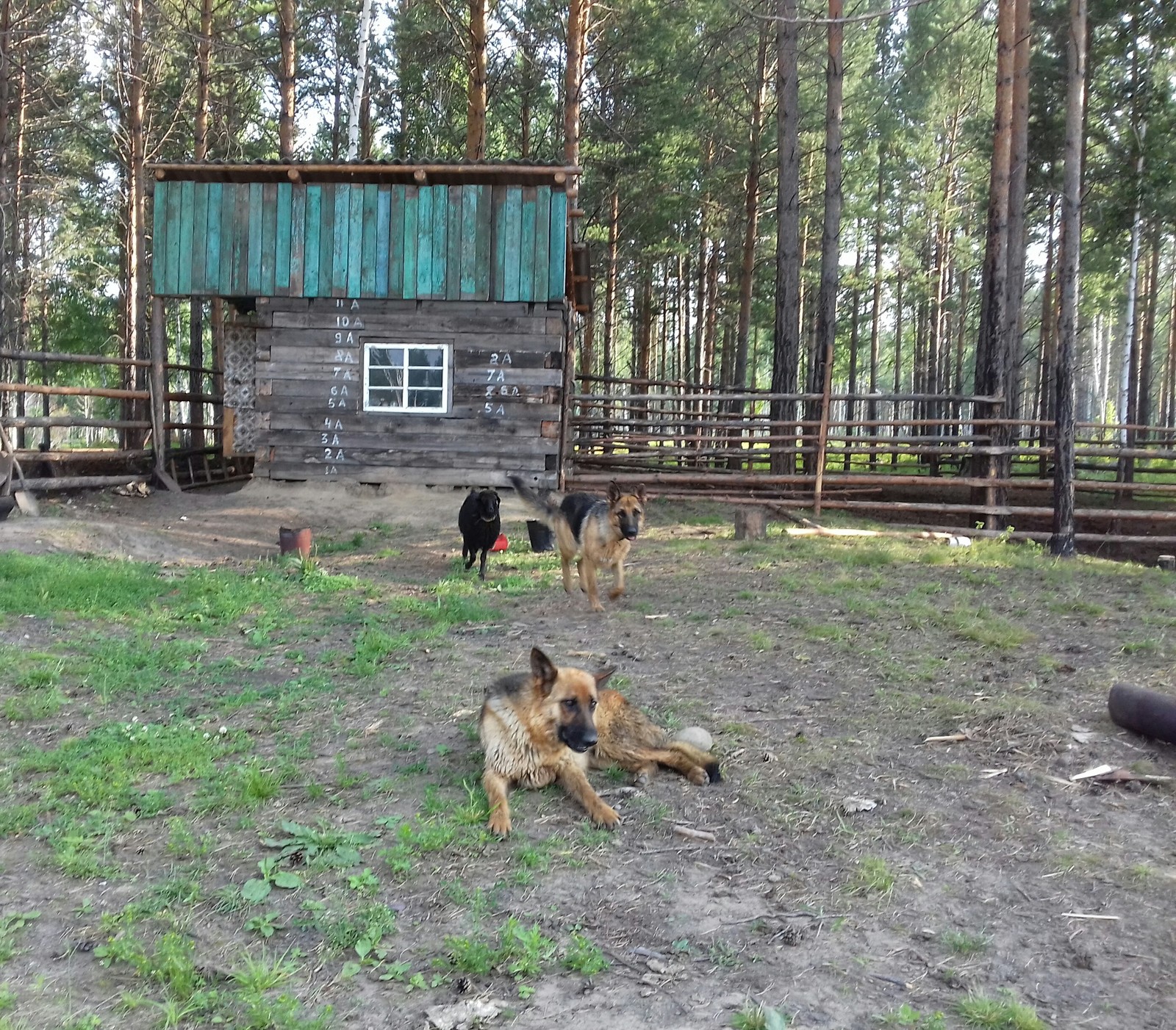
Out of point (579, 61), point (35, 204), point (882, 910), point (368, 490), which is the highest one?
point (579, 61)

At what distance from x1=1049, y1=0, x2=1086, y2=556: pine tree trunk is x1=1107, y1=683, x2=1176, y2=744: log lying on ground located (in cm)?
809

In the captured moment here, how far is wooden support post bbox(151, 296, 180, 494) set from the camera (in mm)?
16892

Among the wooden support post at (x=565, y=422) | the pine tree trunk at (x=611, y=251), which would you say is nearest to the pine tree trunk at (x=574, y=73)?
the wooden support post at (x=565, y=422)

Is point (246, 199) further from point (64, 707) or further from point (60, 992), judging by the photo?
point (60, 992)

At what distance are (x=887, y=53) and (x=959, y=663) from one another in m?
30.2

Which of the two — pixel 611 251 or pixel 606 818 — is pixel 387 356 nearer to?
pixel 606 818

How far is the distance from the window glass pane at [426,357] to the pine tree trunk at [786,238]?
6.04m

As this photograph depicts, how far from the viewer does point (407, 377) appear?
53.1 ft

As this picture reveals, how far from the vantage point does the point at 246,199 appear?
16.0 m

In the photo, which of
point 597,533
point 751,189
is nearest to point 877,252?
point 751,189

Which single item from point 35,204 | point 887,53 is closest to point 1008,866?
point 35,204

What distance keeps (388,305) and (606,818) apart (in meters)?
13.4

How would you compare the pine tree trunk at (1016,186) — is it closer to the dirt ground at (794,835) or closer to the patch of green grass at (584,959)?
the dirt ground at (794,835)

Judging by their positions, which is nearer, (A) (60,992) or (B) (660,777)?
(A) (60,992)
